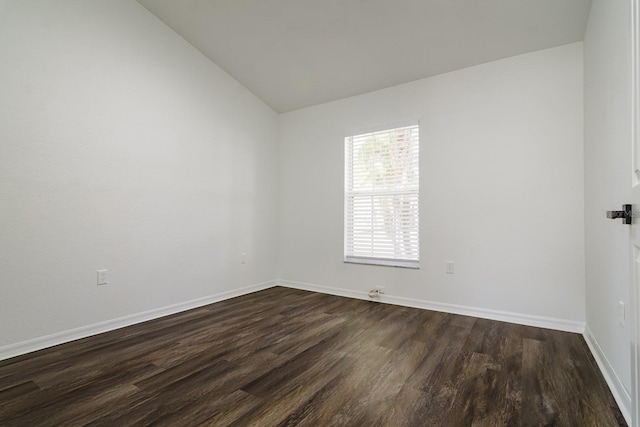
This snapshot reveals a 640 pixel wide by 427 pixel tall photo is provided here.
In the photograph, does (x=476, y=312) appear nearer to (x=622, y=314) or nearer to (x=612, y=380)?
(x=612, y=380)

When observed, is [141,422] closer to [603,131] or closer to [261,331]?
[261,331]

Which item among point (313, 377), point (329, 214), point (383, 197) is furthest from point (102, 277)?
point (383, 197)

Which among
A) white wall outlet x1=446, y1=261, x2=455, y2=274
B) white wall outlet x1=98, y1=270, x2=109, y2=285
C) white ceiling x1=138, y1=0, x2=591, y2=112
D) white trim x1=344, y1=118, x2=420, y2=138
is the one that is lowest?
white wall outlet x1=98, y1=270, x2=109, y2=285

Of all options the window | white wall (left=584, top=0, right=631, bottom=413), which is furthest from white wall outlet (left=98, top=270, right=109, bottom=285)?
white wall (left=584, top=0, right=631, bottom=413)

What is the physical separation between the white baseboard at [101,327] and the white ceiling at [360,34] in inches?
107

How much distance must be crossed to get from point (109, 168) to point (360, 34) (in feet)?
8.45

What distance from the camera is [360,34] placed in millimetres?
2969

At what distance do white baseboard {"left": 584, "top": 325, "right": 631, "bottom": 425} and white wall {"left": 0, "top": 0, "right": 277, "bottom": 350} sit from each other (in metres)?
3.42

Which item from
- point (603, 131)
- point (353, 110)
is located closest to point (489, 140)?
point (603, 131)

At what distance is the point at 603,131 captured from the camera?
2.02 m

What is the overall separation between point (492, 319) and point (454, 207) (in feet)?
3.64

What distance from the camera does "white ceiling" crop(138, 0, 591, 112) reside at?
101 inches

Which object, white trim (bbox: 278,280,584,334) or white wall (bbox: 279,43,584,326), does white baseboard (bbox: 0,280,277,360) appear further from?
white wall (bbox: 279,43,584,326)

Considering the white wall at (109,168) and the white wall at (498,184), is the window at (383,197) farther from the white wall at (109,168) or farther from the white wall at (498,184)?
the white wall at (109,168)
